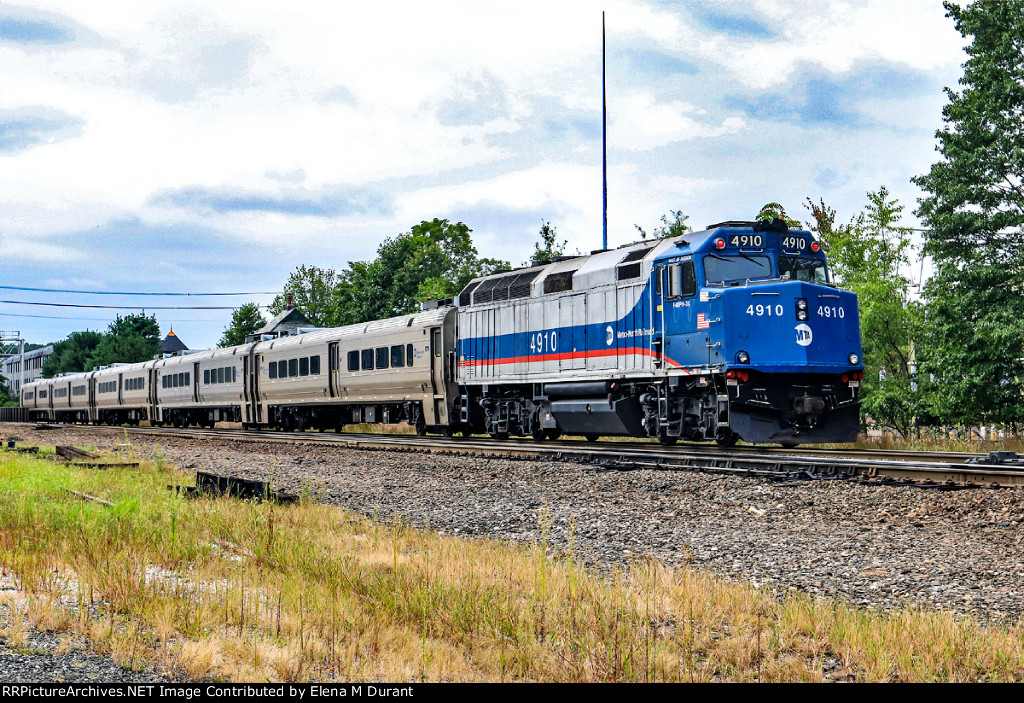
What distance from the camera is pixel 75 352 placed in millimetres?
121125

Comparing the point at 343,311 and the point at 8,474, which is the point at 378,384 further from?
the point at 343,311

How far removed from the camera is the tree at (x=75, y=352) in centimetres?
12050

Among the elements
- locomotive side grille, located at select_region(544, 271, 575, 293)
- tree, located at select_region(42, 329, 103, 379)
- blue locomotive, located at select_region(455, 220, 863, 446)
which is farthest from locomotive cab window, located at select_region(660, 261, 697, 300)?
tree, located at select_region(42, 329, 103, 379)

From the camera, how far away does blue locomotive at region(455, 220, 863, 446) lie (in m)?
15.5

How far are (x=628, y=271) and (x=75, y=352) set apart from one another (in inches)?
4706

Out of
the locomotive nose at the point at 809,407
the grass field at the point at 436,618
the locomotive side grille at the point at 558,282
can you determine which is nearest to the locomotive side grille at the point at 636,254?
the locomotive side grille at the point at 558,282

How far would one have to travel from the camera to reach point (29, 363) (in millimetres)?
160500

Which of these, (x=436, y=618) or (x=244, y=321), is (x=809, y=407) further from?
(x=244, y=321)

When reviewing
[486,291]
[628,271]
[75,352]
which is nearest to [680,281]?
[628,271]

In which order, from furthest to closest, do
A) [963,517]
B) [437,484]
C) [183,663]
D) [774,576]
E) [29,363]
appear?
[29,363], [437,484], [963,517], [774,576], [183,663]

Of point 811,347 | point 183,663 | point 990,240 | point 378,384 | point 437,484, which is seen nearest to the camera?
point 183,663

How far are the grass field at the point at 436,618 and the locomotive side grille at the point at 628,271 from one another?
1071 centimetres
